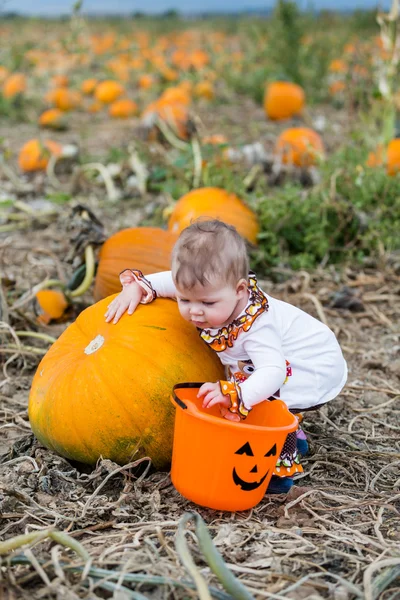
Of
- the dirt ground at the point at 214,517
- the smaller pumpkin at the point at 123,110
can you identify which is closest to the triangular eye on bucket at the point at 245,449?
the dirt ground at the point at 214,517

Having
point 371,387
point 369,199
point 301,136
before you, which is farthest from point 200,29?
point 371,387

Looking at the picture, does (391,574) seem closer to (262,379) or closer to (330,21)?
(262,379)

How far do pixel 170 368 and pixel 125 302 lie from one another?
0.35m

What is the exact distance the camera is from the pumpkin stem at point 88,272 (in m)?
3.80

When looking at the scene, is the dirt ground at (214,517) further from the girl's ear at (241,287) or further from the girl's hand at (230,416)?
the girl's ear at (241,287)

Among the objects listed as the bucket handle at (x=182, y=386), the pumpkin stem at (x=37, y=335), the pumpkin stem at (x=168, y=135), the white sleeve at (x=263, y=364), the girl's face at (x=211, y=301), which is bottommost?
the pumpkin stem at (x=37, y=335)

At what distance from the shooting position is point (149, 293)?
2.84 m

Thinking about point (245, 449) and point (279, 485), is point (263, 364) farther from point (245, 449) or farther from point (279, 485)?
point (279, 485)

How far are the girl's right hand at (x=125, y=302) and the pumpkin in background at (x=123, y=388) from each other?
3cm

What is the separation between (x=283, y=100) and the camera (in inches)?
358

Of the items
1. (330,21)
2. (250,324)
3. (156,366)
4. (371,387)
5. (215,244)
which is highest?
(330,21)

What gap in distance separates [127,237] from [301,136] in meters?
3.18

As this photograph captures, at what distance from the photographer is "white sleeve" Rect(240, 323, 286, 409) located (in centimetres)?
240

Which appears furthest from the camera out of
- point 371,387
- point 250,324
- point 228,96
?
point 228,96
